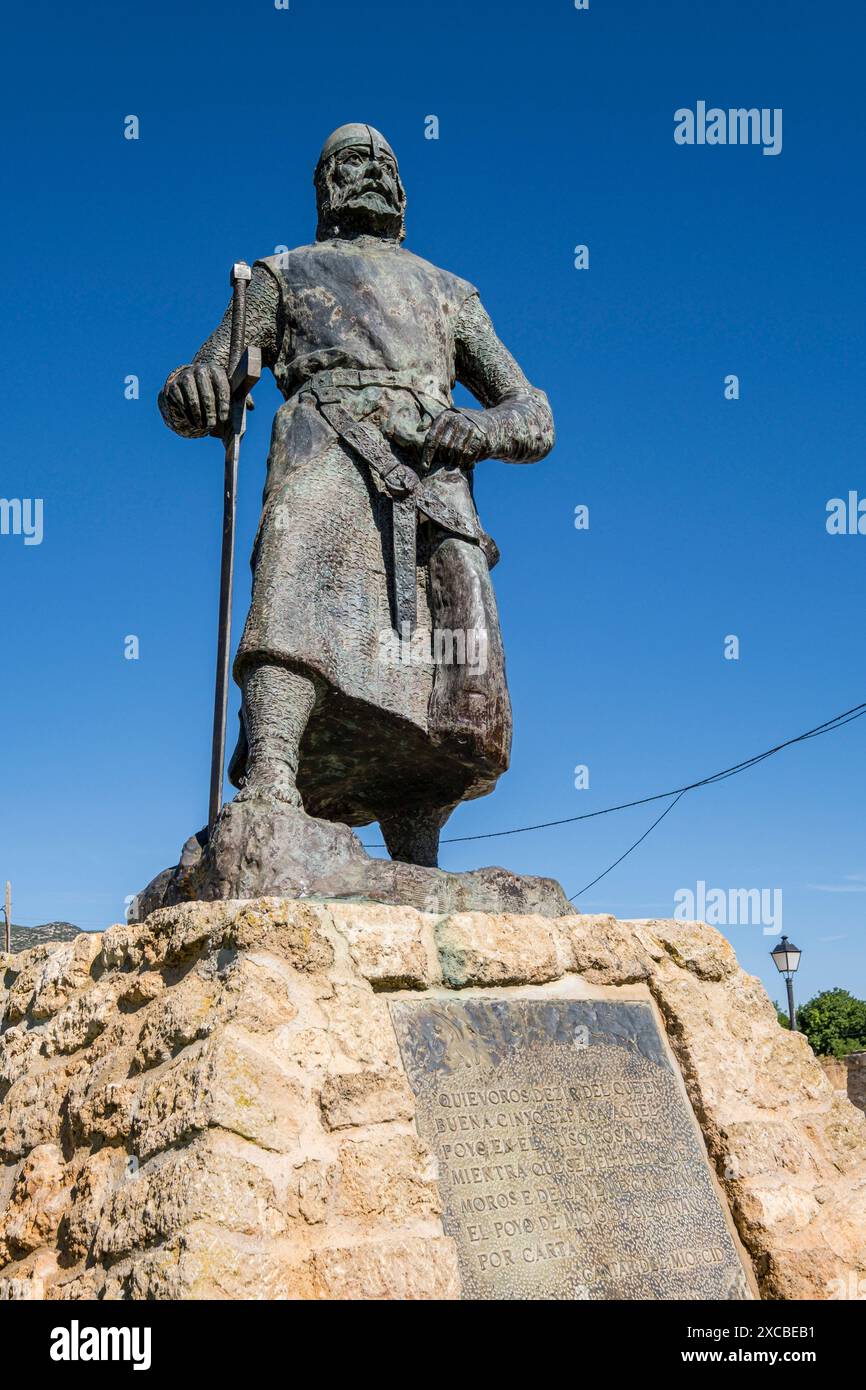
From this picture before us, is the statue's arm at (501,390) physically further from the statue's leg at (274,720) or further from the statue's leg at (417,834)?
the statue's leg at (417,834)

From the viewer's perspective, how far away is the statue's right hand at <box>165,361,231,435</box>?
4.12m

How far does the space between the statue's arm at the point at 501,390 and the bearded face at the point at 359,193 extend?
1.38ft

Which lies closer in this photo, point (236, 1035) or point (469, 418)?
point (236, 1035)

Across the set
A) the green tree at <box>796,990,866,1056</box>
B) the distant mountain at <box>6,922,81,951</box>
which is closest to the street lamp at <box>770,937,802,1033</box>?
the distant mountain at <box>6,922,81,951</box>

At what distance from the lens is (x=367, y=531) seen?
404cm

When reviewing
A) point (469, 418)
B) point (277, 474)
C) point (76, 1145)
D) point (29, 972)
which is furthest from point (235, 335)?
point (76, 1145)

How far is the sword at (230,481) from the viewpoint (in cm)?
385

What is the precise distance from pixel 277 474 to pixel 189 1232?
2334 millimetres

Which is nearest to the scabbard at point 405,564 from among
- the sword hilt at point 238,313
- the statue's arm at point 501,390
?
the statue's arm at point 501,390

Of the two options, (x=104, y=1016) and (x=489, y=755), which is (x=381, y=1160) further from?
(x=489, y=755)

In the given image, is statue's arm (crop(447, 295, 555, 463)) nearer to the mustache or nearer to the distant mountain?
the mustache

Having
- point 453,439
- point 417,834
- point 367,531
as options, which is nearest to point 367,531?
point 367,531

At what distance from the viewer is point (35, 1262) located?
292cm

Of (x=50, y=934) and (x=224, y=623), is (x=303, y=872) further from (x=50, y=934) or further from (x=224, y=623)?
(x=50, y=934)
